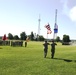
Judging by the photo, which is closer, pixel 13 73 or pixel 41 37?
pixel 13 73

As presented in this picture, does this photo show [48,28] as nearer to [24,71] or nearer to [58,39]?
[24,71]

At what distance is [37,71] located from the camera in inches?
645

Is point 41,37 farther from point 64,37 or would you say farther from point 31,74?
point 31,74

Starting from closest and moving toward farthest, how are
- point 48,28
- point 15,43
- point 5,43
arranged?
point 48,28 < point 15,43 < point 5,43

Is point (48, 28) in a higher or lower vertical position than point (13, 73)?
higher

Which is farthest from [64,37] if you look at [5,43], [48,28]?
[48,28]

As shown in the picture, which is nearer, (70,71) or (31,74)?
(31,74)

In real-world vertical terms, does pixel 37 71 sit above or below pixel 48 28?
below

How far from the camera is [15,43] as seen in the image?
6100 centimetres

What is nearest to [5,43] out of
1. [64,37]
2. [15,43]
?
[15,43]

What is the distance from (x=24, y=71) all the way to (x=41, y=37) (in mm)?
124719

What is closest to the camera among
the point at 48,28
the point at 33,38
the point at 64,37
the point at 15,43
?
the point at 48,28

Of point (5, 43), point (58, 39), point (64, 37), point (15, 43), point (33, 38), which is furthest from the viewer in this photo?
point (33, 38)

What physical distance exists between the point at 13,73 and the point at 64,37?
91.8 m
